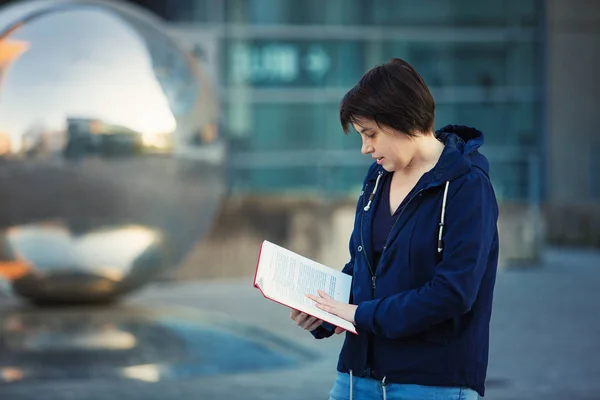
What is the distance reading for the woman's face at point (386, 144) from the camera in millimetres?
3525

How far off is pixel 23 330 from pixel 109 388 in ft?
4.11

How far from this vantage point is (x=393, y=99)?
11.4ft

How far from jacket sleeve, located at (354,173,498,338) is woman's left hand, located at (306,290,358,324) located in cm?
11

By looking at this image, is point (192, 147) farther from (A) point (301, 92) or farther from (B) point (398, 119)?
(A) point (301, 92)

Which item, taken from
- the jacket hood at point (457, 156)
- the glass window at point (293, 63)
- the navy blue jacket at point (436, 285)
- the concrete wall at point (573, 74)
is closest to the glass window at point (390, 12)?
the glass window at point (293, 63)

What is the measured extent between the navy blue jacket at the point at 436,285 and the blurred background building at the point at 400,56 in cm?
2273

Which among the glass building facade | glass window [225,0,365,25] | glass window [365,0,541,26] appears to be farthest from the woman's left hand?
glass window [365,0,541,26]

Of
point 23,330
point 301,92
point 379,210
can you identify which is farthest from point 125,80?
point 301,92

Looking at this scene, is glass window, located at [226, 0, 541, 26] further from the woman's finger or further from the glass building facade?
the woman's finger

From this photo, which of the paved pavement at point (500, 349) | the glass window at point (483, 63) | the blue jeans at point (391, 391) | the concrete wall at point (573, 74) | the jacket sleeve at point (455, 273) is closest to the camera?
the jacket sleeve at point (455, 273)

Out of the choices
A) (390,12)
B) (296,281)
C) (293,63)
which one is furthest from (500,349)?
(390,12)

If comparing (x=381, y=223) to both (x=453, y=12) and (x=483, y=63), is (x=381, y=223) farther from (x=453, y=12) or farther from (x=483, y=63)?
(x=483, y=63)

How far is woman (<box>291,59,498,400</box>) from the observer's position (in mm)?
3406

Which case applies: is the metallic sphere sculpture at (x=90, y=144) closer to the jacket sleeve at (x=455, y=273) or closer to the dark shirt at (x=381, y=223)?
the dark shirt at (x=381, y=223)
